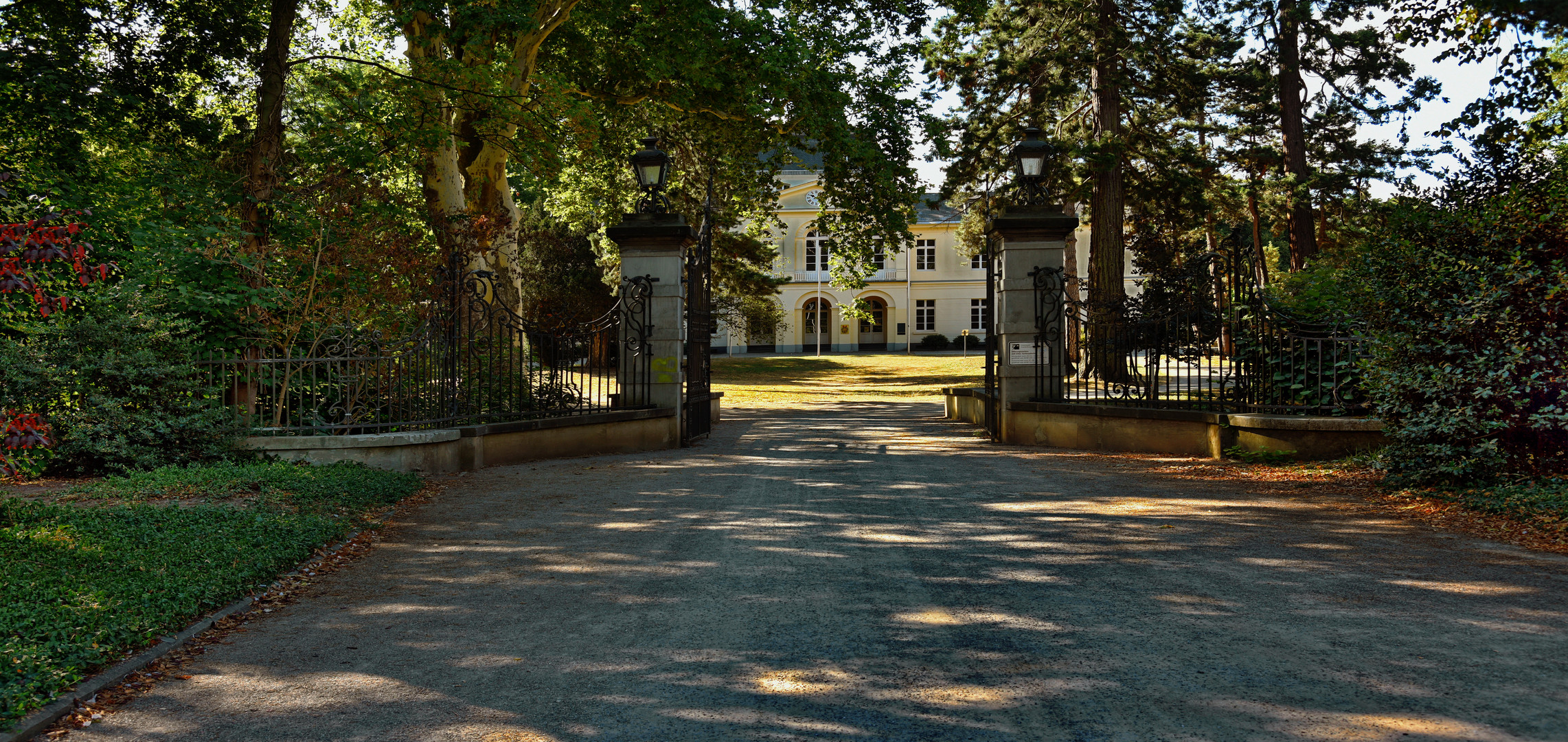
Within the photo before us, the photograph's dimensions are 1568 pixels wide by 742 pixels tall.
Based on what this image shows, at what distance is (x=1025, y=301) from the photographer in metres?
12.9

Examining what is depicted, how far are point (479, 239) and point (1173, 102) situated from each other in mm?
16026

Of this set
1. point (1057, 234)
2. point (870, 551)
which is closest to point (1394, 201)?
point (1057, 234)

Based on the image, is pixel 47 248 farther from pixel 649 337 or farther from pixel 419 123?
pixel 419 123

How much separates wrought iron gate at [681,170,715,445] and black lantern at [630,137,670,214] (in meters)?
0.74

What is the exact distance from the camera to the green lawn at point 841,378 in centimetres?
2748

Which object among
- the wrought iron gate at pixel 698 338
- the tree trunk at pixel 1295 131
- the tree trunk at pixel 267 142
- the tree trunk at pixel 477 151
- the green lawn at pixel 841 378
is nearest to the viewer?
the tree trunk at pixel 267 142

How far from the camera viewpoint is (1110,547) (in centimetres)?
630

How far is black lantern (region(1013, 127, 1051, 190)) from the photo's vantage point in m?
12.8

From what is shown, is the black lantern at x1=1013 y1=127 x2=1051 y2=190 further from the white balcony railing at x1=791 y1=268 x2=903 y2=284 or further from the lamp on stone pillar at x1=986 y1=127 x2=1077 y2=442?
the white balcony railing at x1=791 y1=268 x2=903 y2=284

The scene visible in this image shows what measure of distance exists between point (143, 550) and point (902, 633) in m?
4.35

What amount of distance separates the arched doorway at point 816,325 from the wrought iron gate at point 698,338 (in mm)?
50069

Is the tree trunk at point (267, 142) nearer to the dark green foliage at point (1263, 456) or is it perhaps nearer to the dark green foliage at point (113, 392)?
the dark green foliage at point (113, 392)

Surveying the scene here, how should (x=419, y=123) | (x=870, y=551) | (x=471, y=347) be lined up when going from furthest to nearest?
(x=419, y=123)
(x=471, y=347)
(x=870, y=551)

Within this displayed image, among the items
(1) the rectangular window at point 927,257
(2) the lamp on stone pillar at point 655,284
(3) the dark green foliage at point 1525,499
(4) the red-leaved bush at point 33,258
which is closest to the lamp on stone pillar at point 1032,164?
(2) the lamp on stone pillar at point 655,284
